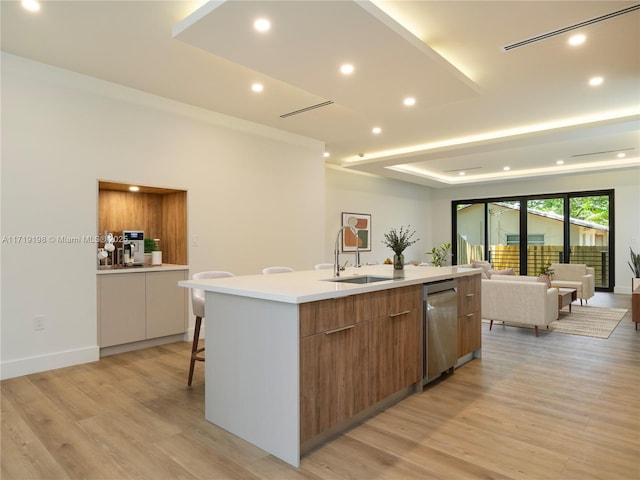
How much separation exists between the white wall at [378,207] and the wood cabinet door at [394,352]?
460 cm

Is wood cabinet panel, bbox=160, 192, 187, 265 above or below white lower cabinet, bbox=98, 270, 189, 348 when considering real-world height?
above

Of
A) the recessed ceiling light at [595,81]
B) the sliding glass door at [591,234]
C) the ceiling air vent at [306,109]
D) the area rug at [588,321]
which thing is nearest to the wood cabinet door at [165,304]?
the ceiling air vent at [306,109]

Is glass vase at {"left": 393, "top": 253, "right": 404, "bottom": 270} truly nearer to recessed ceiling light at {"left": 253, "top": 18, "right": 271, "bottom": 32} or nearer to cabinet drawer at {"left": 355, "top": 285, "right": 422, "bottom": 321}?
cabinet drawer at {"left": 355, "top": 285, "right": 422, "bottom": 321}

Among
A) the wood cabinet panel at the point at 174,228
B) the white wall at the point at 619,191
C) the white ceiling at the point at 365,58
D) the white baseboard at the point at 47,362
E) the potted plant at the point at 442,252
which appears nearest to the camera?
the white ceiling at the point at 365,58

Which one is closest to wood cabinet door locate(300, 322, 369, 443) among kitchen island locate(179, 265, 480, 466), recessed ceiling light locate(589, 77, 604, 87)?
kitchen island locate(179, 265, 480, 466)

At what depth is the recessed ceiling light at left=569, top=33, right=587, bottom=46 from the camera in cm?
314

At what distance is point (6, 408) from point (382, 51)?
3686mm

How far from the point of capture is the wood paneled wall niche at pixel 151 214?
461 cm

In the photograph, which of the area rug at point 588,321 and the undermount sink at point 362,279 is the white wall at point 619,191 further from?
the undermount sink at point 362,279

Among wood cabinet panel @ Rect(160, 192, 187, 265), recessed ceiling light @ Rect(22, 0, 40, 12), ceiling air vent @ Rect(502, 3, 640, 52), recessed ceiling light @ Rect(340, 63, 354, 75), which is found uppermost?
recessed ceiling light @ Rect(22, 0, 40, 12)

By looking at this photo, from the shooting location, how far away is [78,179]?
3844 millimetres

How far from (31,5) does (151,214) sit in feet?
8.57

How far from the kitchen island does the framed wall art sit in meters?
5.77

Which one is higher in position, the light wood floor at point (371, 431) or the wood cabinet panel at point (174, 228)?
the wood cabinet panel at point (174, 228)
